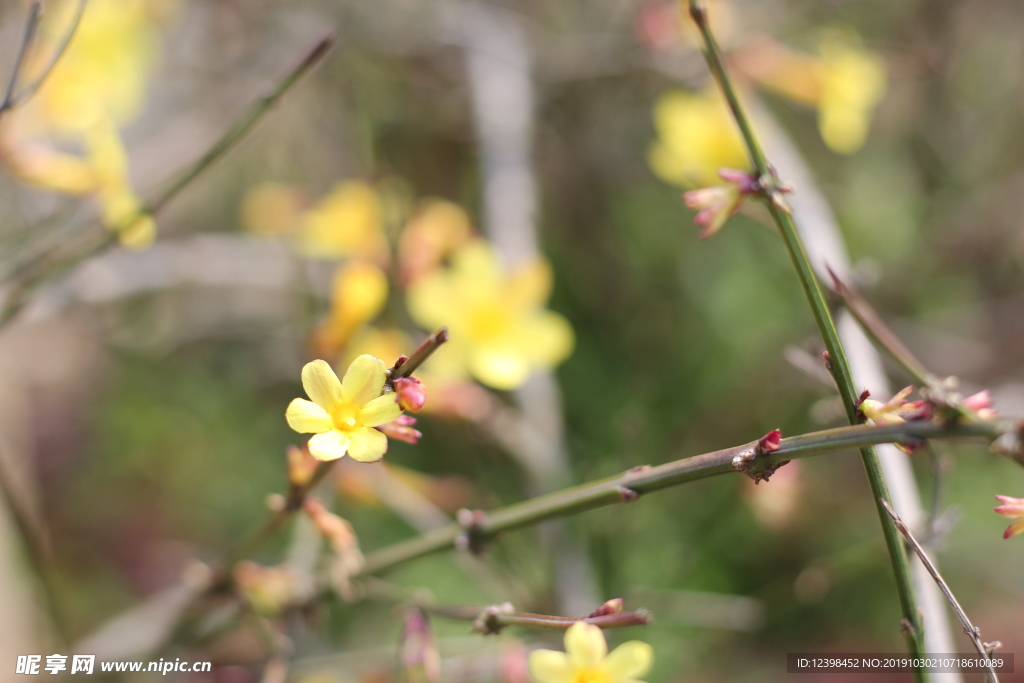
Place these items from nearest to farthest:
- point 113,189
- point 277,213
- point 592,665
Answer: point 592,665 < point 113,189 < point 277,213

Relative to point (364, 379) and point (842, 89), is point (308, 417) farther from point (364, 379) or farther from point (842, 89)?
point (842, 89)

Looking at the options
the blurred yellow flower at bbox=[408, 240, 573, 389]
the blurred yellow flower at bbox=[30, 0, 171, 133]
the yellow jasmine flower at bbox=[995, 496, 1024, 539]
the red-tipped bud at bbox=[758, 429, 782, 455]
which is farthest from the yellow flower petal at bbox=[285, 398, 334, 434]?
the blurred yellow flower at bbox=[30, 0, 171, 133]

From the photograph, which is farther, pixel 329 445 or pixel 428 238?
pixel 428 238

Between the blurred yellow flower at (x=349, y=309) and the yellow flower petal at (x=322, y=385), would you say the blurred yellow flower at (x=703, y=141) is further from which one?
the yellow flower petal at (x=322, y=385)

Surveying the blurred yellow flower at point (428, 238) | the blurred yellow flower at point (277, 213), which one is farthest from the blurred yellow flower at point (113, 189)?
the blurred yellow flower at point (277, 213)

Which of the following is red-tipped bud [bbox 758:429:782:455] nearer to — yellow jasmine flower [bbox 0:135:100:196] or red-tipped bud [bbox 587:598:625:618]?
red-tipped bud [bbox 587:598:625:618]

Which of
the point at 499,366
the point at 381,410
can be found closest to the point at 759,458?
the point at 381,410
